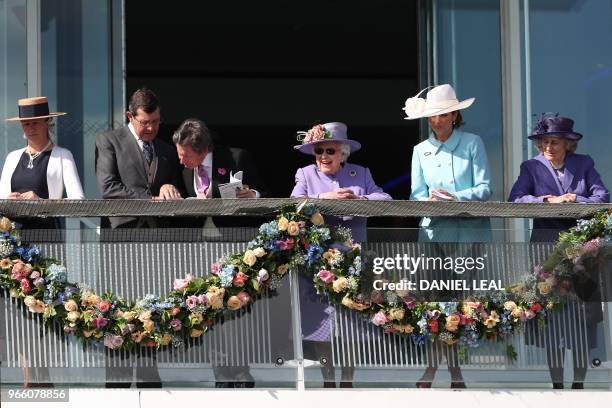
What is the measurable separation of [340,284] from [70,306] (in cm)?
157

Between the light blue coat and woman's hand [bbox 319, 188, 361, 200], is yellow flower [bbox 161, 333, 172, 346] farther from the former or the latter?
the light blue coat

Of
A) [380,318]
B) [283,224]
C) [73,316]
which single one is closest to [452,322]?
[380,318]

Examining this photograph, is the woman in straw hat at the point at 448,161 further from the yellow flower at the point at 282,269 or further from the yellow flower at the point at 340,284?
the yellow flower at the point at 282,269

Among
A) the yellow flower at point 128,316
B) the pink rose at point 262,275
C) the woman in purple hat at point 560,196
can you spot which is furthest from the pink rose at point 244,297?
the woman in purple hat at point 560,196

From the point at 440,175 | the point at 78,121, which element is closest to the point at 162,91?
the point at 78,121

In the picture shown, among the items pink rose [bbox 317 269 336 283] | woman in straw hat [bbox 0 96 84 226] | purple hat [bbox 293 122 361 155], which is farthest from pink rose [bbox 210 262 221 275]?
woman in straw hat [bbox 0 96 84 226]

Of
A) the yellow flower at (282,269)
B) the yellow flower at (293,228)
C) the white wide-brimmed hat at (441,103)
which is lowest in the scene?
the yellow flower at (282,269)

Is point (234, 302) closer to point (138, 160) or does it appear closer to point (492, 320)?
point (138, 160)

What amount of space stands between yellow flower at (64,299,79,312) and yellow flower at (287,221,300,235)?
1.31 m

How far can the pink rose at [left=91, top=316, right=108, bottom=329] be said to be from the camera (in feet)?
26.1

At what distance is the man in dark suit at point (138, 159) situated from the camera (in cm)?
863

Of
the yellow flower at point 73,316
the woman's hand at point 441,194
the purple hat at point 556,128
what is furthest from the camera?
the purple hat at point 556,128

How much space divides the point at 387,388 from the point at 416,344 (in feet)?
1.02

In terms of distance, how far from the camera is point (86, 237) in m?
8.12
